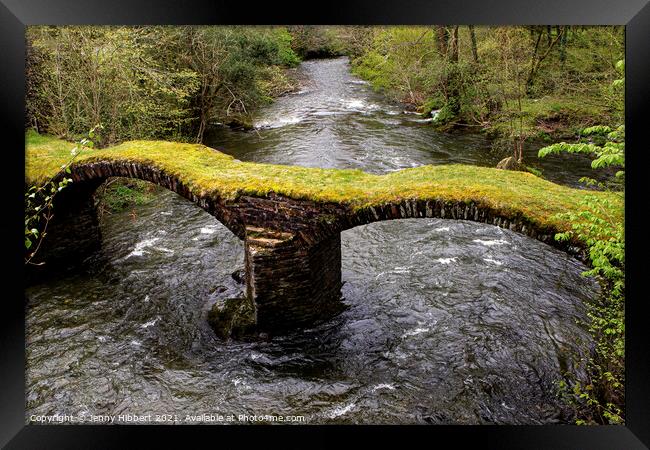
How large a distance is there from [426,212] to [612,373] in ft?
9.48

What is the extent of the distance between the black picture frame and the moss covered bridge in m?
1.53

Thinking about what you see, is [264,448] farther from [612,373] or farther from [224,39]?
[224,39]

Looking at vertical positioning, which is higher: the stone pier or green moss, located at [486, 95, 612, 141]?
green moss, located at [486, 95, 612, 141]

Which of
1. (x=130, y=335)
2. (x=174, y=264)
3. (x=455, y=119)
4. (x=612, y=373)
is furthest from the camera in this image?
(x=455, y=119)

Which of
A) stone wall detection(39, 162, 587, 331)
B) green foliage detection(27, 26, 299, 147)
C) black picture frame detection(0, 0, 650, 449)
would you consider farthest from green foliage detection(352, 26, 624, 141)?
black picture frame detection(0, 0, 650, 449)

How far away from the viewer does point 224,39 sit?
16.2m

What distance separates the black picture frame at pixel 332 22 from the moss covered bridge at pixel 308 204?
153 cm

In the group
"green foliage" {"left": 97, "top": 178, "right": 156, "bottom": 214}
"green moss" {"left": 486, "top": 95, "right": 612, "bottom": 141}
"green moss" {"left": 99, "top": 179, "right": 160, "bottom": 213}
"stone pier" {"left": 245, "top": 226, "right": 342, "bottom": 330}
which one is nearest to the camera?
"stone pier" {"left": 245, "top": 226, "right": 342, "bottom": 330}

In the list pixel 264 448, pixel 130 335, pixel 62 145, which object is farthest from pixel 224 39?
pixel 264 448

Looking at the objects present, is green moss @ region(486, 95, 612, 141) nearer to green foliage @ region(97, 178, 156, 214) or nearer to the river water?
the river water

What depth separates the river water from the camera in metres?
6.43

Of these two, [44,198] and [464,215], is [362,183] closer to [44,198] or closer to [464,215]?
[464,215]

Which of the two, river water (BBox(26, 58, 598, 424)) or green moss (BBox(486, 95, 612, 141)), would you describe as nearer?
river water (BBox(26, 58, 598, 424))

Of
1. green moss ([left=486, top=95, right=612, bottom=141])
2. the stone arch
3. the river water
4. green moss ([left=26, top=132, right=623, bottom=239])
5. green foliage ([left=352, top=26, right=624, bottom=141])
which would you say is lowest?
the river water
